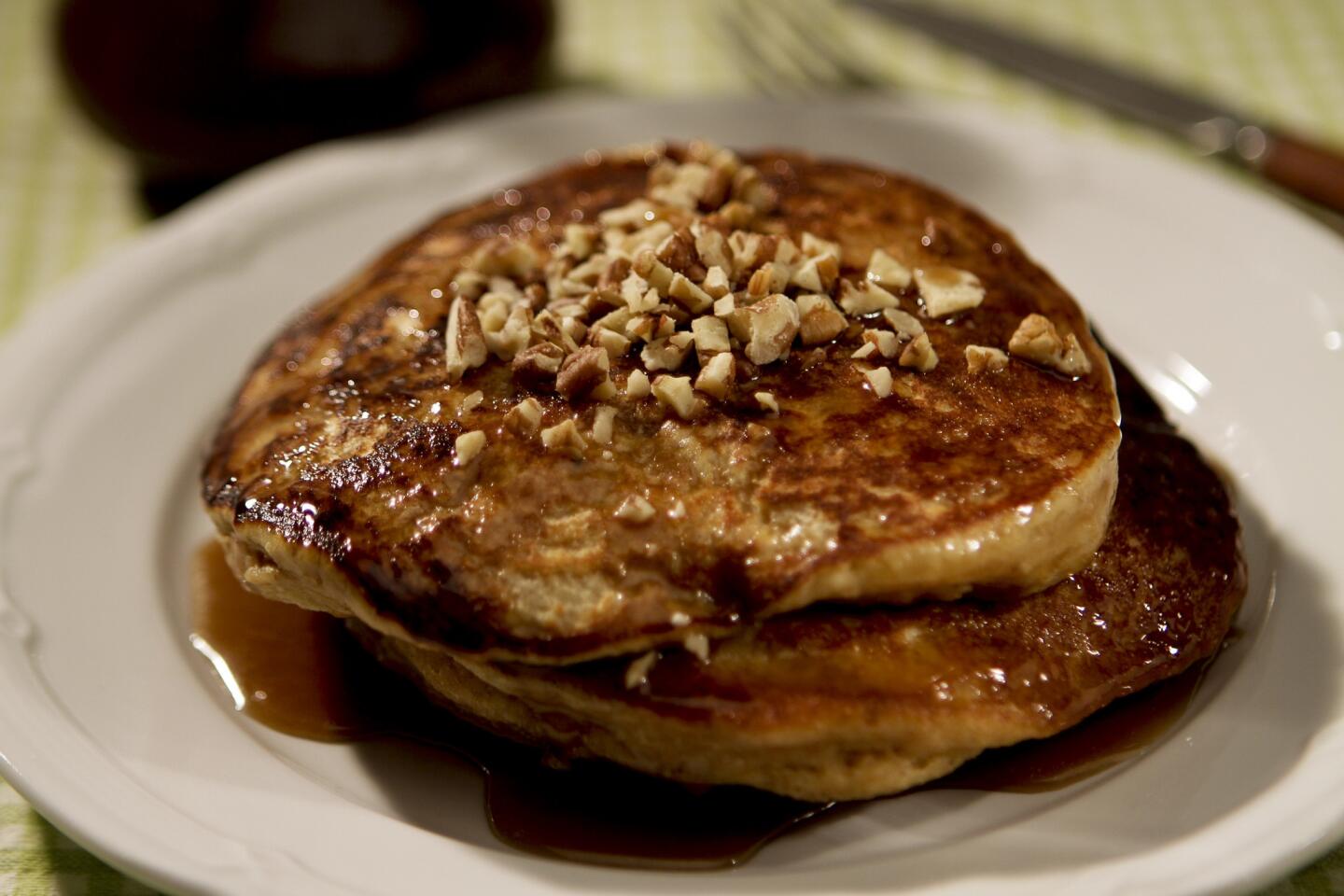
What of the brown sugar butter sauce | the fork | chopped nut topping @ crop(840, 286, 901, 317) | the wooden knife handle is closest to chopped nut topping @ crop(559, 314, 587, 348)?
chopped nut topping @ crop(840, 286, 901, 317)

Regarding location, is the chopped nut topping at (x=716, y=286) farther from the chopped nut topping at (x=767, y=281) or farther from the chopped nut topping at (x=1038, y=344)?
the chopped nut topping at (x=1038, y=344)

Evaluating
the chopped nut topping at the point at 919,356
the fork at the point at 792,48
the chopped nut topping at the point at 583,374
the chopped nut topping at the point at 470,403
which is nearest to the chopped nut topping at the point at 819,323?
the chopped nut topping at the point at 919,356

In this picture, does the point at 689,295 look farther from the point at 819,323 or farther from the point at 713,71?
the point at 713,71

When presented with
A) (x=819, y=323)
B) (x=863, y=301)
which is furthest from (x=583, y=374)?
(x=863, y=301)

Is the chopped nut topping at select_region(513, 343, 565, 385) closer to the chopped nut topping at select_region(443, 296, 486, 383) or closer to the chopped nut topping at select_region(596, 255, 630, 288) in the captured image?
the chopped nut topping at select_region(443, 296, 486, 383)

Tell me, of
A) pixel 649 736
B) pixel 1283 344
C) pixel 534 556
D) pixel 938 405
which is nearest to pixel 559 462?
pixel 534 556

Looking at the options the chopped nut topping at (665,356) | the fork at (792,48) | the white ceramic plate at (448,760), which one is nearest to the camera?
the white ceramic plate at (448,760)
